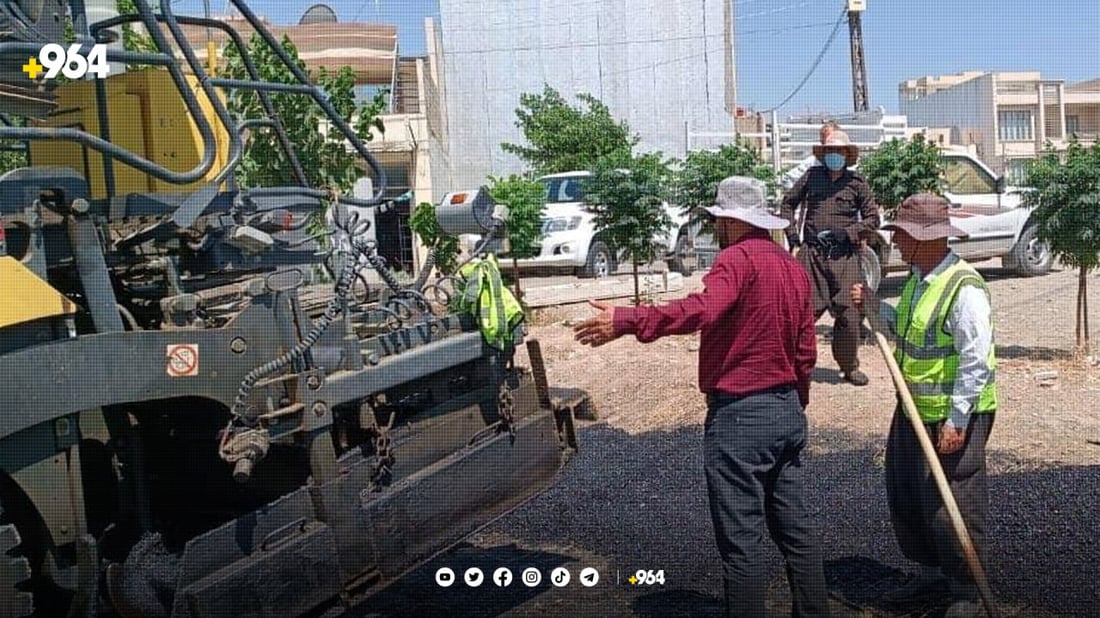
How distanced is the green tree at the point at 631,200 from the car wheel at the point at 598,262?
106 inches

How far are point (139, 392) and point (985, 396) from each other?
2.84 m

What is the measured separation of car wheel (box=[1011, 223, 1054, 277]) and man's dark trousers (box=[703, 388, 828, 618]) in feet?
33.9

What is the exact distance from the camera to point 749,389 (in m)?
3.90

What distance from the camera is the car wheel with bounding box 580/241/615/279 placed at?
14.5 metres

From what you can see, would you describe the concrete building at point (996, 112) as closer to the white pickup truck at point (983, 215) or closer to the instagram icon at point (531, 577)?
the white pickup truck at point (983, 215)

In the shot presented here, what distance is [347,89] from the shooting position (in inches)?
401

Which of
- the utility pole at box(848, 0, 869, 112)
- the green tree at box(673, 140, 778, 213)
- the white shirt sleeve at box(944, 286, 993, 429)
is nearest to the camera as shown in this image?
the white shirt sleeve at box(944, 286, 993, 429)

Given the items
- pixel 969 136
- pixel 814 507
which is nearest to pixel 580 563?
pixel 814 507

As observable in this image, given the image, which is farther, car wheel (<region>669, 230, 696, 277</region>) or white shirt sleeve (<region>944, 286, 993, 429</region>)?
car wheel (<region>669, 230, 696, 277</region>)

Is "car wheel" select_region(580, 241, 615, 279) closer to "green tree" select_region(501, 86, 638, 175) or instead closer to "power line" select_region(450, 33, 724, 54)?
"green tree" select_region(501, 86, 638, 175)

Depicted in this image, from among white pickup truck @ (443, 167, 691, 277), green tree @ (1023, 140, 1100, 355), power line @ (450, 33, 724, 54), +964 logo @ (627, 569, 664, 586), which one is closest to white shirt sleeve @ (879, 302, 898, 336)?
+964 logo @ (627, 569, 664, 586)

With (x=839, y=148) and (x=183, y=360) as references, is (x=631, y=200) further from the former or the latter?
(x=183, y=360)

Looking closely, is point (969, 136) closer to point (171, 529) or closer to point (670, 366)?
point (670, 366)

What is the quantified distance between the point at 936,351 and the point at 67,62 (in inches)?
125
